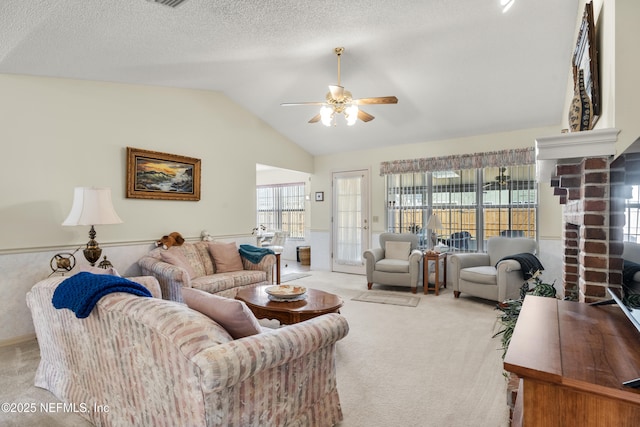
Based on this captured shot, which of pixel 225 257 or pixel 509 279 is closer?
pixel 509 279

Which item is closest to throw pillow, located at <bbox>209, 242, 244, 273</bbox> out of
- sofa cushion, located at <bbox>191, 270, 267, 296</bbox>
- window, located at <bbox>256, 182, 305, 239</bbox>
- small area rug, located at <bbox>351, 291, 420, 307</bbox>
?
sofa cushion, located at <bbox>191, 270, 267, 296</bbox>

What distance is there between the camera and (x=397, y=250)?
5496 mm

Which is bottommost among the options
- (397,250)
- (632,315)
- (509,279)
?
(509,279)

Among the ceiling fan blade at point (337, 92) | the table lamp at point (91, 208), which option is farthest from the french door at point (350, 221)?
the table lamp at point (91, 208)

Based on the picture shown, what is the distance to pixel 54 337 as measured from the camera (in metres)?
2.11

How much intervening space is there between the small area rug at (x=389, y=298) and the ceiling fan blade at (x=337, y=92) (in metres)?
2.69

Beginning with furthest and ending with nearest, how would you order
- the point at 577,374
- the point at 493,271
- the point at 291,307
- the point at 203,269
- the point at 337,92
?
the point at 493,271, the point at 203,269, the point at 337,92, the point at 291,307, the point at 577,374

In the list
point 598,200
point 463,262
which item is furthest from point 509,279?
point 598,200

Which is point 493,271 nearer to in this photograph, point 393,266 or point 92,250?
point 393,266

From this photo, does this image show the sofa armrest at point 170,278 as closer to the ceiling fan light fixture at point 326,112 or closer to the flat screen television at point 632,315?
the ceiling fan light fixture at point 326,112

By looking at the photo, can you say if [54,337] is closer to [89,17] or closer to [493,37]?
[89,17]

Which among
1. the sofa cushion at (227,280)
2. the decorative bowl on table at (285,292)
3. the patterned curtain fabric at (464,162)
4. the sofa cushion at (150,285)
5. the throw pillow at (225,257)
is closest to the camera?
the sofa cushion at (150,285)

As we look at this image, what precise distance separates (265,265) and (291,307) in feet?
6.05

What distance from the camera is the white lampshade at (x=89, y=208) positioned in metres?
3.16
